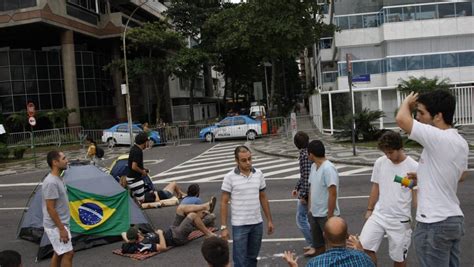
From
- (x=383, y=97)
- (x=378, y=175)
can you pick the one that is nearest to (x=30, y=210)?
(x=378, y=175)

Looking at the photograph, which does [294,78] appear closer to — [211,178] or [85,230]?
[211,178]

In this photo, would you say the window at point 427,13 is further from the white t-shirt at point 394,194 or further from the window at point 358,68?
the white t-shirt at point 394,194

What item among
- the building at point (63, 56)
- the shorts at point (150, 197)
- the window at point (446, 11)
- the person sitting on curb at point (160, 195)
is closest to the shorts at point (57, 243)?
the person sitting on curb at point (160, 195)

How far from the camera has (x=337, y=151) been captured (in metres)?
19.7

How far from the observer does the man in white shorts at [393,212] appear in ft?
16.0

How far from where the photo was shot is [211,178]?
15.5 meters

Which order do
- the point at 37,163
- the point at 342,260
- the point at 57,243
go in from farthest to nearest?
the point at 37,163
the point at 57,243
the point at 342,260

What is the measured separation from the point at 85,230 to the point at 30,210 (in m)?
1.51

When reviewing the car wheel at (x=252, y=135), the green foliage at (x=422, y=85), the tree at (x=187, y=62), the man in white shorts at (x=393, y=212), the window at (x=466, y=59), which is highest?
the tree at (x=187, y=62)

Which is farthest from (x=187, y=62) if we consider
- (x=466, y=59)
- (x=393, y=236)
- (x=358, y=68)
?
(x=393, y=236)

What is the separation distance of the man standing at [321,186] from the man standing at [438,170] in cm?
184

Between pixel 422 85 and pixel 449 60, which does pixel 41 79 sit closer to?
pixel 422 85

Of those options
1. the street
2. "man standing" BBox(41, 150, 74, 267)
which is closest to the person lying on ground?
the street

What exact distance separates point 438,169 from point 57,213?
441cm
